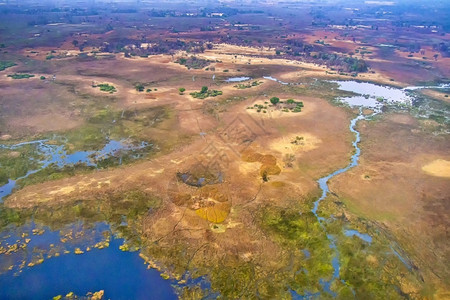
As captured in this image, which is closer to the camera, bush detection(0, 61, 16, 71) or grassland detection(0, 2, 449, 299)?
grassland detection(0, 2, 449, 299)

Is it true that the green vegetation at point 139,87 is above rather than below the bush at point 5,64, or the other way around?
above

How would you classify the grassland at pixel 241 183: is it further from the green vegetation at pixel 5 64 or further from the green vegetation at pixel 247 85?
the green vegetation at pixel 5 64

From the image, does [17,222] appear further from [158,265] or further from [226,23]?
[226,23]

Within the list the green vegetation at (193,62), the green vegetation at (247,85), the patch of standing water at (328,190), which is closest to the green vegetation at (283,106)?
the patch of standing water at (328,190)

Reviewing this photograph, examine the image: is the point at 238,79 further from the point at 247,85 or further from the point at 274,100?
the point at 274,100

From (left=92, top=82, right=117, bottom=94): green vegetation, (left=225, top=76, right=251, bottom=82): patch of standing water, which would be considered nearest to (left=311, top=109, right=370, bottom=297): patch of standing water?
(left=225, top=76, right=251, bottom=82): patch of standing water

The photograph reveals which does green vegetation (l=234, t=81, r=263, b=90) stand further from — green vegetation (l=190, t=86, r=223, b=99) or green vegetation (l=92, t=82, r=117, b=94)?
green vegetation (l=92, t=82, r=117, b=94)
